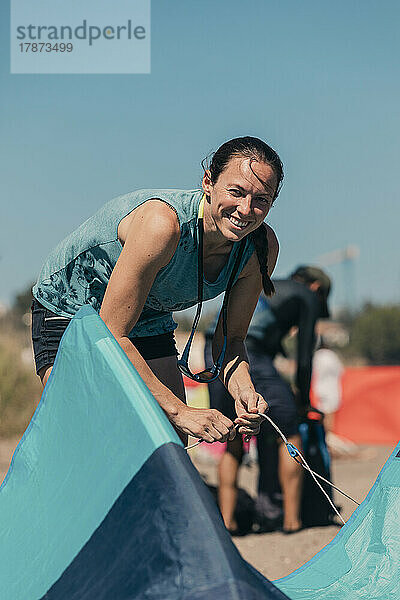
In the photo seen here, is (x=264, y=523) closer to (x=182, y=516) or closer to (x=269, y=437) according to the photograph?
(x=269, y=437)

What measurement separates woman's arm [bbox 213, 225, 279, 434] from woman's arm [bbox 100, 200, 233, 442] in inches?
12.0

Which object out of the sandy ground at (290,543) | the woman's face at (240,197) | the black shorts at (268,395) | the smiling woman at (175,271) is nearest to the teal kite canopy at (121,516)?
the smiling woman at (175,271)

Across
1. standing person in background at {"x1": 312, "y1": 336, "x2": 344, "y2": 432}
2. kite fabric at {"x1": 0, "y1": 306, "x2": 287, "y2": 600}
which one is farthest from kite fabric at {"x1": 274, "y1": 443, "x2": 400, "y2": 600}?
standing person in background at {"x1": 312, "y1": 336, "x2": 344, "y2": 432}

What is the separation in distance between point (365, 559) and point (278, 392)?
2500 millimetres

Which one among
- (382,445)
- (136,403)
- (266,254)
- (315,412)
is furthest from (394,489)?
(382,445)

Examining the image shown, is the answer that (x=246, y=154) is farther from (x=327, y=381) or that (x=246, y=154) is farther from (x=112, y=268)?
(x=327, y=381)

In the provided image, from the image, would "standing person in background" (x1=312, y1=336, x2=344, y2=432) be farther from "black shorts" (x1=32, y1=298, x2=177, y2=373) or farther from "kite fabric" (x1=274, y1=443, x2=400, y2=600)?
"black shorts" (x1=32, y1=298, x2=177, y2=373)

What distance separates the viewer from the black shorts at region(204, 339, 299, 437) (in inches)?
199

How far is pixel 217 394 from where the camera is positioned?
5.05m

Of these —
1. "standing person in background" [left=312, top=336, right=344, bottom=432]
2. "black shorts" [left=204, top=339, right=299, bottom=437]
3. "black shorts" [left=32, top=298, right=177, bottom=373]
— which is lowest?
"standing person in background" [left=312, top=336, right=344, bottom=432]

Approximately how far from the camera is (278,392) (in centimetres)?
519

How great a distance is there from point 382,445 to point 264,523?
16.4ft

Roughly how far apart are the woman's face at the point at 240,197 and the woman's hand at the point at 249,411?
0.56 metres

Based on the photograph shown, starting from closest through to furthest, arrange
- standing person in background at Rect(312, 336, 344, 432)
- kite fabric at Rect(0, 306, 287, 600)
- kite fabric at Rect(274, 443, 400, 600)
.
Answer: kite fabric at Rect(0, 306, 287, 600), kite fabric at Rect(274, 443, 400, 600), standing person in background at Rect(312, 336, 344, 432)
